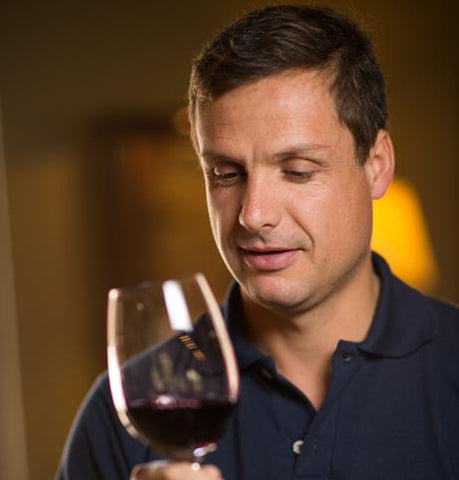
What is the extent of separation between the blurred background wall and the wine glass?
3.19m

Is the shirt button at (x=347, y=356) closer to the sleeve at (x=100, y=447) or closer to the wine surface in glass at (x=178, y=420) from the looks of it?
the sleeve at (x=100, y=447)

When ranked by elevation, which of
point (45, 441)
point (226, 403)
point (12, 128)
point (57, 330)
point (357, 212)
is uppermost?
point (12, 128)

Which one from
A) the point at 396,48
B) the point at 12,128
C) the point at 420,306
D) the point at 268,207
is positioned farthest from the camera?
the point at 396,48

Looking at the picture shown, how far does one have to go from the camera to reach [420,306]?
204 centimetres

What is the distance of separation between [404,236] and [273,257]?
9.98 ft

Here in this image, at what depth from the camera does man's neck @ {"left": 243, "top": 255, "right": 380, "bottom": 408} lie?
194 centimetres

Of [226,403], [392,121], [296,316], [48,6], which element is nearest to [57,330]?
[48,6]

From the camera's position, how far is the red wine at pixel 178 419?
4.04 ft

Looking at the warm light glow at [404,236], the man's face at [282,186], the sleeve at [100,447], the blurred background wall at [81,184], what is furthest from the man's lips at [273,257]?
the warm light glow at [404,236]

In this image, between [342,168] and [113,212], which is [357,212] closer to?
[342,168]

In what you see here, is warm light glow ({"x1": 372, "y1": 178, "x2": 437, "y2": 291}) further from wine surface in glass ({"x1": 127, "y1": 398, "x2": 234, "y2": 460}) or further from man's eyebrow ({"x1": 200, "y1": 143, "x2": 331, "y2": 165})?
wine surface in glass ({"x1": 127, "y1": 398, "x2": 234, "y2": 460})

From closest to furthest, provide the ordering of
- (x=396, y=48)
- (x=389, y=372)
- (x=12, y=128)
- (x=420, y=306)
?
(x=389, y=372) → (x=420, y=306) → (x=12, y=128) → (x=396, y=48)

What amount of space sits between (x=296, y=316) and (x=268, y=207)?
1.00ft

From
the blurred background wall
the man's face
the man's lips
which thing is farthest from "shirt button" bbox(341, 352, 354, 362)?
the blurred background wall
